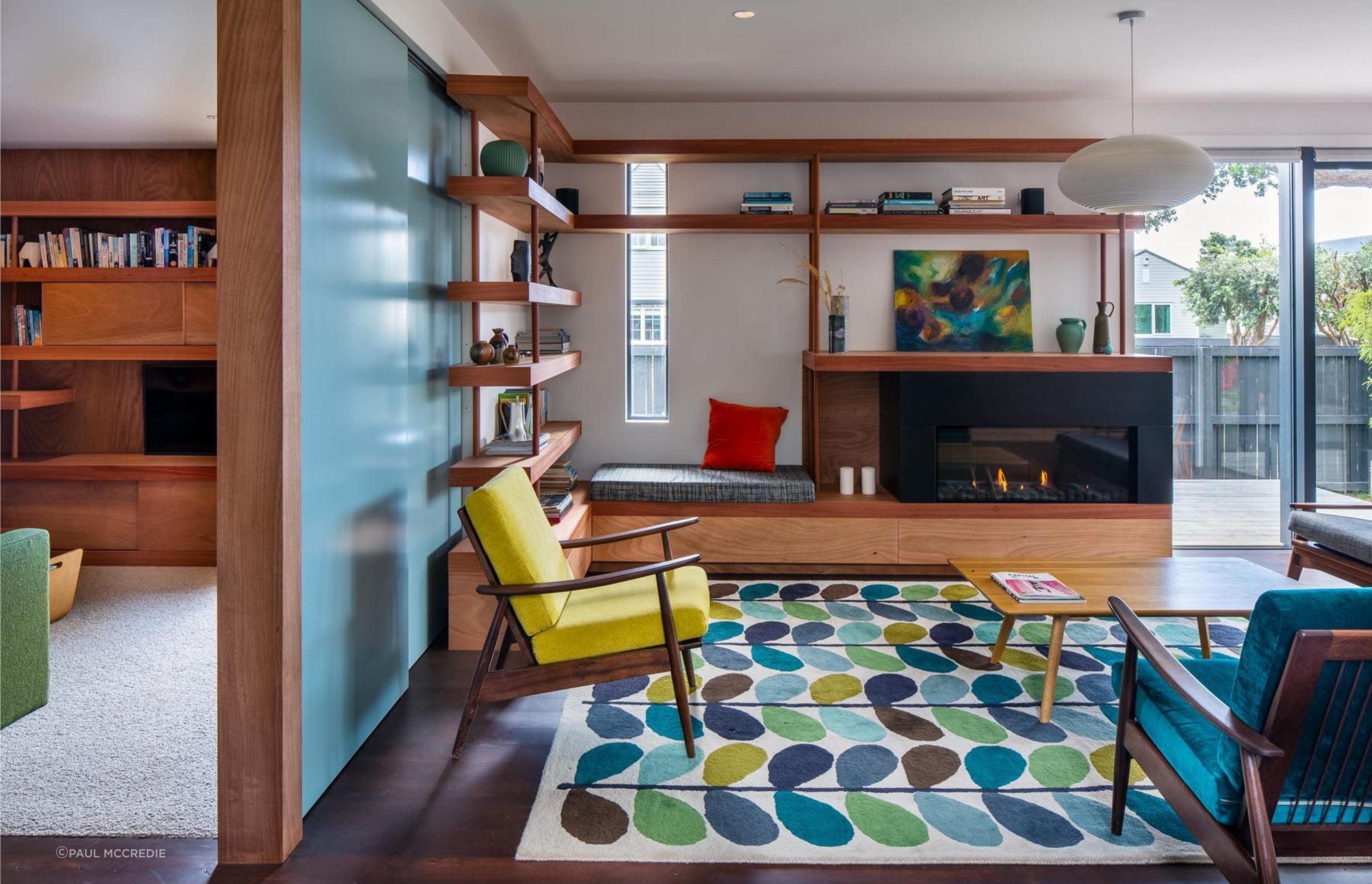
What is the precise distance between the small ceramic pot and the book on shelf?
7.38 ft

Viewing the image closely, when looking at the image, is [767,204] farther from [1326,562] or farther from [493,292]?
[1326,562]

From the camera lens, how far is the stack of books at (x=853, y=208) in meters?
5.21

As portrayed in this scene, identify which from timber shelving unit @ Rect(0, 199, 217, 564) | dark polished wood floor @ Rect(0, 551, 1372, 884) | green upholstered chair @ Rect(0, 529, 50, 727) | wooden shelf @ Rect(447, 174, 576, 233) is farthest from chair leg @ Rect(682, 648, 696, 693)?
timber shelving unit @ Rect(0, 199, 217, 564)

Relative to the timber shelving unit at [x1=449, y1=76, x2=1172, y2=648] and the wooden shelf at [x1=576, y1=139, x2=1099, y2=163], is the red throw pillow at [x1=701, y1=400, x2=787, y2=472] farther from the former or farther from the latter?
the wooden shelf at [x1=576, y1=139, x2=1099, y2=163]

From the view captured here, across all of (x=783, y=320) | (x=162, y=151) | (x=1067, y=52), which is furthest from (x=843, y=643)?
(x=162, y=151)

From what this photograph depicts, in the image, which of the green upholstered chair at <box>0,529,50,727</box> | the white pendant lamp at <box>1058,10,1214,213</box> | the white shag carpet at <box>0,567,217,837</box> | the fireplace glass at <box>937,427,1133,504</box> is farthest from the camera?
the fireplace glass at <box>937,427,1133,504</box>

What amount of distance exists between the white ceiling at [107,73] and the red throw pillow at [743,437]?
10.3ft

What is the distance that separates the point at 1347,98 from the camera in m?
5.23

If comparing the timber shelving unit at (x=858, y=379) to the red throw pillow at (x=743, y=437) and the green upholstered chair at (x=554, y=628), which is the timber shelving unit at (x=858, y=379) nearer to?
the red throw pillow at (x=743, y=437)

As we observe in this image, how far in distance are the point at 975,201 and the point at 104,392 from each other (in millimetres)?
5382

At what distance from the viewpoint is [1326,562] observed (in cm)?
423

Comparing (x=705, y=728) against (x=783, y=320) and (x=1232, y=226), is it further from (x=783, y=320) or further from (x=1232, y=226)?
(x=1232, y=226)

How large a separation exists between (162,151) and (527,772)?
4.83 metres

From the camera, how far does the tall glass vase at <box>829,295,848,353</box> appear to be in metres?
5.24
